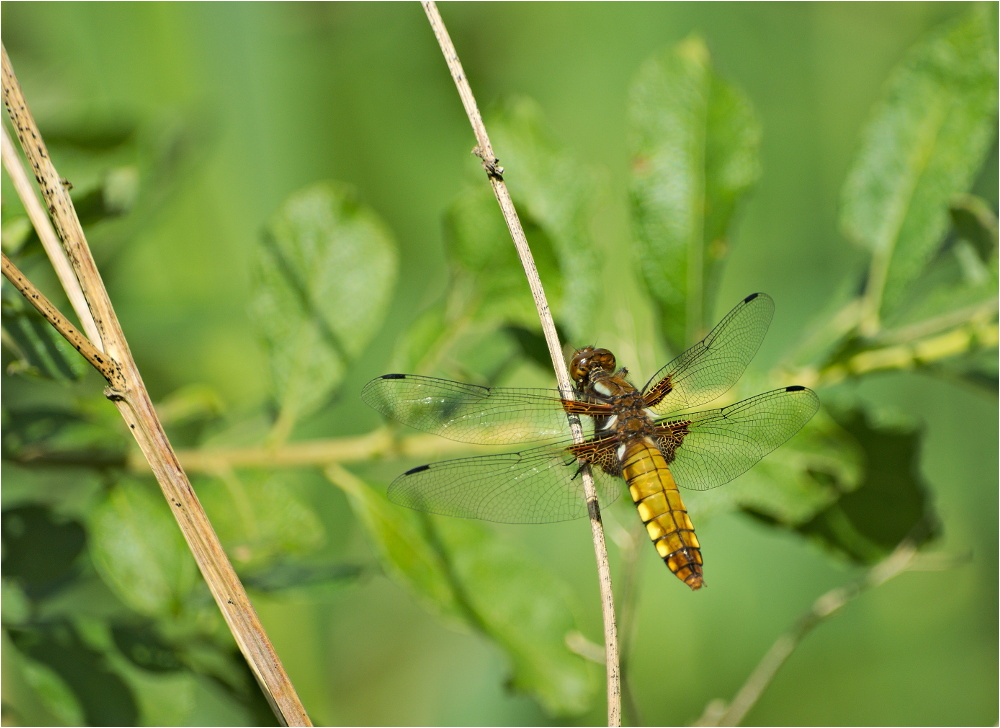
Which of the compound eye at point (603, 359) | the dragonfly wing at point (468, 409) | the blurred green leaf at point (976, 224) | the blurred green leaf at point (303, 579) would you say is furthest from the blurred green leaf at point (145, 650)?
the blurred green leaf at point (976, 224)

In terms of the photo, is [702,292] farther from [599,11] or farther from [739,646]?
[599,11]

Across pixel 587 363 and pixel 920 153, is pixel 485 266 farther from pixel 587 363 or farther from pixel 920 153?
pixel 920 153

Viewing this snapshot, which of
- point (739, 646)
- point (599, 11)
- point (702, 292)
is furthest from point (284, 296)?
point (599, 11)

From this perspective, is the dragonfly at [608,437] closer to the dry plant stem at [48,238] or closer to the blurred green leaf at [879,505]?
the blurred green leaf at [879,505]

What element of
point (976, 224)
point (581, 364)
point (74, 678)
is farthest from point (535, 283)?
point (74, 678)

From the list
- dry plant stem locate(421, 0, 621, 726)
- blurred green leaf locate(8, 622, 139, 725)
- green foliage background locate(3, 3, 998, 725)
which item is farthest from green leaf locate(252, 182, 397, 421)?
blurred green leaf locate(8, 622, 139, 725)

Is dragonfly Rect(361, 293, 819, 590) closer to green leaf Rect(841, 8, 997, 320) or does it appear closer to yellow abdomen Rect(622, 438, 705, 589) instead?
yellow abdomen Rect(622, 438, 705, 589)
